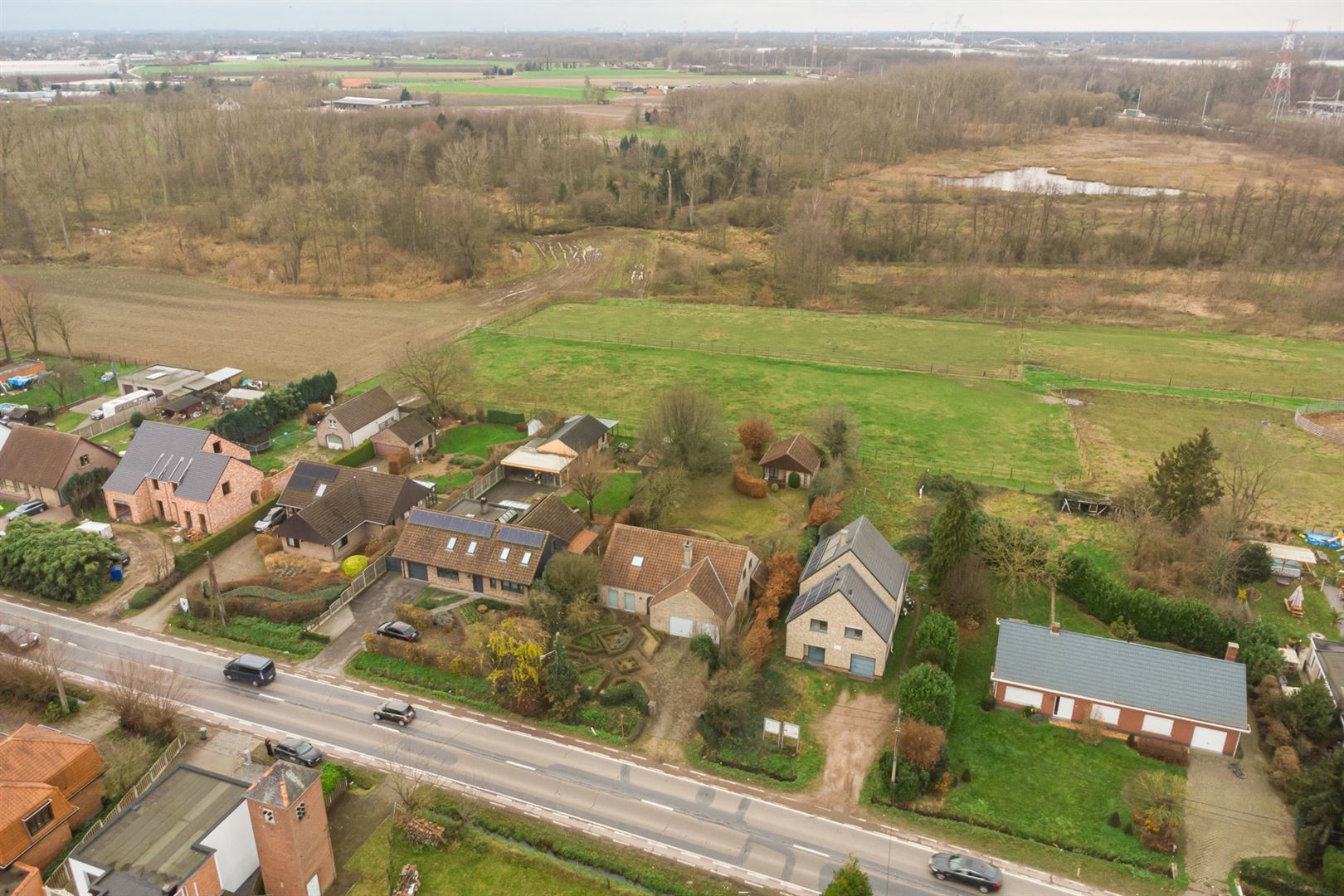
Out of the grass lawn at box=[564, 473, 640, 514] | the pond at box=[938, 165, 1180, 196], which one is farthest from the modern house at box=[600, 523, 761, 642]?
the pond at box=[938, 165, 1180, 196]

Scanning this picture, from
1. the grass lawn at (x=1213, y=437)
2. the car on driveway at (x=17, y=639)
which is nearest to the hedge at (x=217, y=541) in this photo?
the car on driveway at (x=17, y=639)

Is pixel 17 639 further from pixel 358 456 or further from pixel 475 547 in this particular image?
pixel 358 456

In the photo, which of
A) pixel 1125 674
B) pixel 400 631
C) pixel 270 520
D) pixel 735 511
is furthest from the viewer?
pixel 735 511

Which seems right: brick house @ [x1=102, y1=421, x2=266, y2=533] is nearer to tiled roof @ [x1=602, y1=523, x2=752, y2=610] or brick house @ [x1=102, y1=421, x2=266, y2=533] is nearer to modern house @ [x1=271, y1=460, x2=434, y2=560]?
modern house @ [x1=271, y1=460, x2=434, y2=560]

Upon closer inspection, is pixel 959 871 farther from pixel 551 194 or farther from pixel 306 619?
pixel 551 194

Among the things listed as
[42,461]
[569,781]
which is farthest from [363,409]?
[569,781]

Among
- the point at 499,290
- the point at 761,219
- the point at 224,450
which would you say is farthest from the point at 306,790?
the point at 761,219
